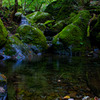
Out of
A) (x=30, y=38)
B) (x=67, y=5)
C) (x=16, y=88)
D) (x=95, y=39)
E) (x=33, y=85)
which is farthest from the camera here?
(x=67, y=5)

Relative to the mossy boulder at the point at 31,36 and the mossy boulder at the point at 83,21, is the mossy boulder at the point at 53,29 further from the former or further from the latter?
the mossy boulder at the point at 31,36

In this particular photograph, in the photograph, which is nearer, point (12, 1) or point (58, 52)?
point (58, 52)

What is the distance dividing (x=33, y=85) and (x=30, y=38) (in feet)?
22.3

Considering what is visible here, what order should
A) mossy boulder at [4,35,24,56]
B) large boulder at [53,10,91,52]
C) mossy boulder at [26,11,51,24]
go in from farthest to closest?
mossy boulder at [26,11,51,24] < large boulder at [53,10,91,52] < mossy boulder at [4,35,24,56]

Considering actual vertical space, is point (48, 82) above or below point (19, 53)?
above

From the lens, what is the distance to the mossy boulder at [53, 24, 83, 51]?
9.24m

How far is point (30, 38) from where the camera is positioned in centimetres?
911

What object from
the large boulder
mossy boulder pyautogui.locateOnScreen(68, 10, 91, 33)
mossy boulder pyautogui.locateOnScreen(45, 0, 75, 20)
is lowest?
the large boulder

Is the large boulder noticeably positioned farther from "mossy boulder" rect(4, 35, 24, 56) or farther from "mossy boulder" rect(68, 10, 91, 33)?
"mossy boulder" rect(4, 35, 24, 56)

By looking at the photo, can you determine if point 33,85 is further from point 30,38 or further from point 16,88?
point 30,38

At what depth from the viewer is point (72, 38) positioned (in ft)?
30.7

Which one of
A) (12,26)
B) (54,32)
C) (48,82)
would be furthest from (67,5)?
(48,82)

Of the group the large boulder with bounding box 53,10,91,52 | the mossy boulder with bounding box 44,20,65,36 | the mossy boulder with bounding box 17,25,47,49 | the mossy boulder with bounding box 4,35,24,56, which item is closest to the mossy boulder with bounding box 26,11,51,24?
the mossy boulder with bounding box 44,20,65,36

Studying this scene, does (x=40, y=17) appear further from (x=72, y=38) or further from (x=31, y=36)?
(x=72, y=38)
